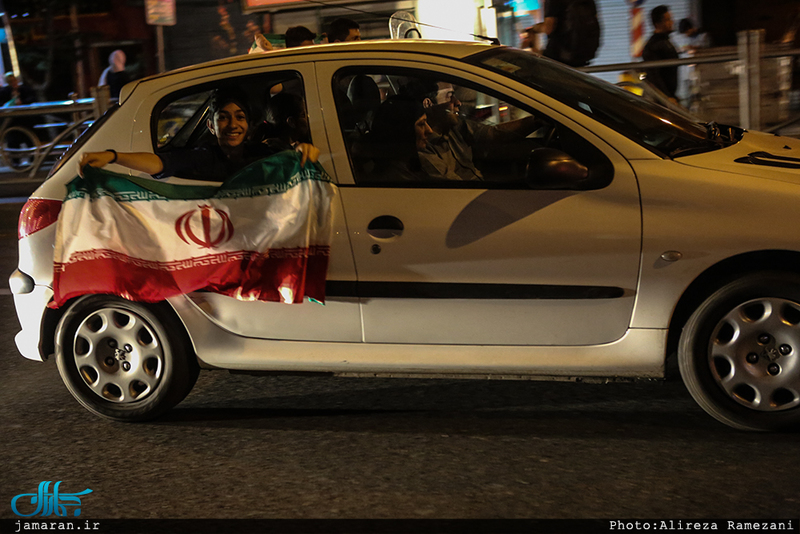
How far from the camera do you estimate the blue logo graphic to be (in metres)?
3.58

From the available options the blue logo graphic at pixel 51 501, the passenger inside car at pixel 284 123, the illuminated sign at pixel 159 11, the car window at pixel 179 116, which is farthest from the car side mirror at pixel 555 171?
the illuminated sign at pixel 159 11

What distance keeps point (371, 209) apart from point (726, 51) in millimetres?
6513

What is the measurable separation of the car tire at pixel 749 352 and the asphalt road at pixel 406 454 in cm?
11

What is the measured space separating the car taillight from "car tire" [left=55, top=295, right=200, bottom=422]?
404 millimetres

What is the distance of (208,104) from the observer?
4.43 meters

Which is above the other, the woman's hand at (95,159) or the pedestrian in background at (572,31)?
the pedestrian in background at (572,31)

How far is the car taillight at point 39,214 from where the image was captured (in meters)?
4.39

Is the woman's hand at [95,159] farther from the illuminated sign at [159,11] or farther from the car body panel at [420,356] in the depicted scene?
the illuminated sign at [159,11]

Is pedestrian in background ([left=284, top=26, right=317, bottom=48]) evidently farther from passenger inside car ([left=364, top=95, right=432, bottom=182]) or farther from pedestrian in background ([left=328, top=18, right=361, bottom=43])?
passenger inside car ([left=364, top=95, right=432, bottom=182])

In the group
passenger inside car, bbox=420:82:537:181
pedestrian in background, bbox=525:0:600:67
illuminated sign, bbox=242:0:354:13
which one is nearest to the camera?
passenger inside car, bbox=420:82:537:181

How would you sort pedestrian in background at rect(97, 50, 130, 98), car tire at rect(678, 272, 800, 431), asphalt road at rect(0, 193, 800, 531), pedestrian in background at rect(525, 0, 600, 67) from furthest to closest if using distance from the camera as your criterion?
1. pedestrian in background at rect(97, 50, 130, 98)
2. pedestrian in background at rect(525, 0, 600, 67)
3. car tire at rect(678, 272, 800, 431)
4. asphalt road at rect(0, 193, 800, 531)

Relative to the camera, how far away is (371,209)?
4004 mm

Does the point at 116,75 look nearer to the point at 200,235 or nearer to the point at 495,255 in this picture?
the point at 200,235

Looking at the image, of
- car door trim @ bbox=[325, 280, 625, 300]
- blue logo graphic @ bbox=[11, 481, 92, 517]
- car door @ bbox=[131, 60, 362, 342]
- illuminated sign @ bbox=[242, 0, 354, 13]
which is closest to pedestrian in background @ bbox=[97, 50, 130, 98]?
illuminated sign @ bbox=[242, 0, 354, 13]
